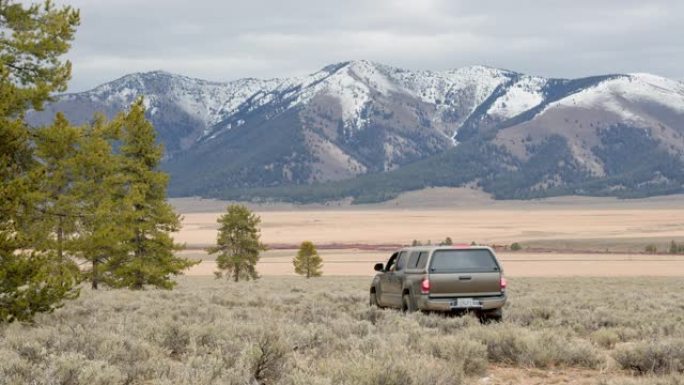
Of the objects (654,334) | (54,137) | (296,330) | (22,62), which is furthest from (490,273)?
(22,62)

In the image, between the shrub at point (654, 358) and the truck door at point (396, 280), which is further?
the truck door at point (396, 280)

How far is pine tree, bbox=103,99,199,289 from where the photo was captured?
112 feet

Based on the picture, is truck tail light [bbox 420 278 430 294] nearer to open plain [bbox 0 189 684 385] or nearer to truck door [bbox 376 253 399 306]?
open plain [bbox 0 189 684 385]

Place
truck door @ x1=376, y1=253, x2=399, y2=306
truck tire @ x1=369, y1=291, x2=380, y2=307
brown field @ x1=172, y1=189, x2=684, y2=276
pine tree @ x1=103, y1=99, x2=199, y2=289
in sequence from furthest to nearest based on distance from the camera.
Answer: brown field @ x1=172, y1=189, x2=684, y2=276 → pine tree @ x1=103, y1=99, x2=199, y2=289 → truck tire @ x1=369, y1=291, x2=380, y2=307 → truck door @ x1=376, y1=253, x2=399, y2=306

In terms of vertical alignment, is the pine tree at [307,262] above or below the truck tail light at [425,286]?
below

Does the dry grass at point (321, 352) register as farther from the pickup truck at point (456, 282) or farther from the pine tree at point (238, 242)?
the pine tree at point (238, 242)

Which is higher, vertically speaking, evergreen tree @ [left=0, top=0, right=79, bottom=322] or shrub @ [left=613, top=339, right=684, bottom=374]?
evergreen tree @ [left=0, top=0, right=79, bottom=322]

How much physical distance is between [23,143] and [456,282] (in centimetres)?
932

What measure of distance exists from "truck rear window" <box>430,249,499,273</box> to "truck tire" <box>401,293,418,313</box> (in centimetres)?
107

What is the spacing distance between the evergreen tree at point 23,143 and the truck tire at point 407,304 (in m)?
7.46

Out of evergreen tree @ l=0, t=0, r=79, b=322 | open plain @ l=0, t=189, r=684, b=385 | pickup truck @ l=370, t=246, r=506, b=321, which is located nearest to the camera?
open plain @ l=0, t=189, r=684, b=385

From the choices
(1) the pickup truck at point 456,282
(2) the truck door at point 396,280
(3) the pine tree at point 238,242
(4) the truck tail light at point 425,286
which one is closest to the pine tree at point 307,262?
Answer: (3) the pine tree at point 238,242

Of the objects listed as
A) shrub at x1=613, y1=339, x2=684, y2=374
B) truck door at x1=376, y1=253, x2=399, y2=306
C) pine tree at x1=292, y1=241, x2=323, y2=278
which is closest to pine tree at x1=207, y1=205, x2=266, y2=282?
pine tree at x1=292, y1=241, x2=323, y2=278

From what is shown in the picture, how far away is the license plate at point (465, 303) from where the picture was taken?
58.3 ft
